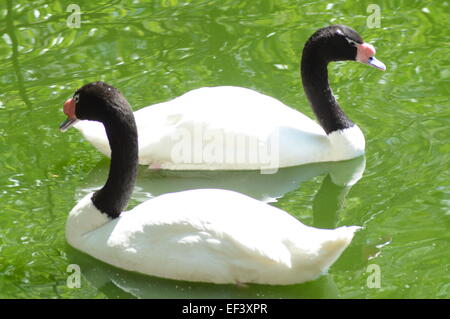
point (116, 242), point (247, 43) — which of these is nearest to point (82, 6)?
point (247, 43)

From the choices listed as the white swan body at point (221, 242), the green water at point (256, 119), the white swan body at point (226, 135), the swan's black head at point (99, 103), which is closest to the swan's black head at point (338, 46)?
the white swan body at point (226, 135)

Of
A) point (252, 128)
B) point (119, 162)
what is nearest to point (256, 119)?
point (252, 128)

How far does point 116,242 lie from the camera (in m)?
6.54

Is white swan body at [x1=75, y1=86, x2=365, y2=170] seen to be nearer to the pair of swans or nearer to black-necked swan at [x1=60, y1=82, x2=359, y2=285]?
the pair of swans

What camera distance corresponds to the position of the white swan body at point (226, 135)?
7852 mm

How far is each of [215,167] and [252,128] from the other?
1.36ft

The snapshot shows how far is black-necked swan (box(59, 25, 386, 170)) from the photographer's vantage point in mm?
7863

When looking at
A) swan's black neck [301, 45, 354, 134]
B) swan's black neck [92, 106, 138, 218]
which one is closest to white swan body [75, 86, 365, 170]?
swan's black neck [301, 45, 354, 134]

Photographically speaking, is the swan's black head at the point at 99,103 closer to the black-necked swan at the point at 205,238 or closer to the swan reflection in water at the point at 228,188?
the black-necked swan at the point at 205,238

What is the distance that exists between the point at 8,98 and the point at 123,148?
8.20 ft

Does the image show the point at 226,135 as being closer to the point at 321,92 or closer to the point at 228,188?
the point at 228,188

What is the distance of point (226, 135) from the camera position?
7816mm

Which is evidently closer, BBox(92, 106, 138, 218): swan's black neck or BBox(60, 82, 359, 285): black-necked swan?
BBox(60, 82, 359, 285): black-necked swan
